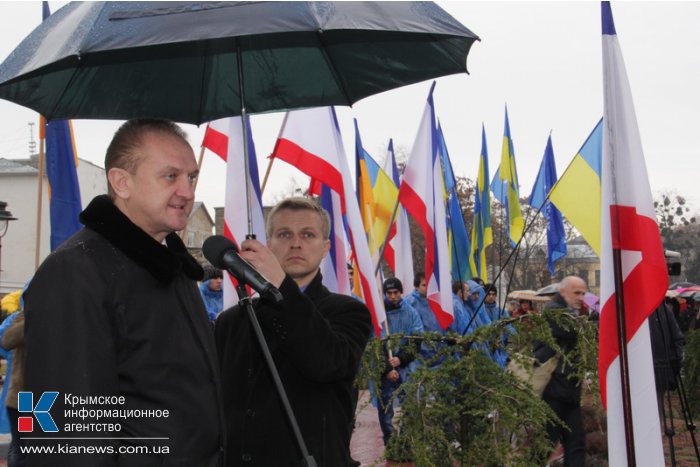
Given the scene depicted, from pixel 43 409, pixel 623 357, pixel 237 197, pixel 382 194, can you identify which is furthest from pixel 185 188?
pixel 382 194

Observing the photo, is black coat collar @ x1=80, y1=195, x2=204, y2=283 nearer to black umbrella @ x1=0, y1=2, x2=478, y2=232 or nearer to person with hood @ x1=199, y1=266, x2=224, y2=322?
black umbrella @ x1=0, y1=2, x2=478, y2=232

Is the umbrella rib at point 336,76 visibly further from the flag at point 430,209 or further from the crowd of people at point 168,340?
the flag at point 430,209

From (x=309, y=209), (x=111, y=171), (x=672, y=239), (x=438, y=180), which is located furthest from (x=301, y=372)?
(x=672, y=239)

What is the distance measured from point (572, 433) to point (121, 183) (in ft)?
19.5

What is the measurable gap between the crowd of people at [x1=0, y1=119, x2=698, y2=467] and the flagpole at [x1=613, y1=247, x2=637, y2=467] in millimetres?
1644

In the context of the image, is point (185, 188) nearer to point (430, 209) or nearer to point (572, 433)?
point (572, 433)

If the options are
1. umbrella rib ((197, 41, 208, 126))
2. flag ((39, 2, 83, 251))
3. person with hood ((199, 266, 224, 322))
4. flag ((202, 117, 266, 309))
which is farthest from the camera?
person with hood ((199, 266, 224, 322))

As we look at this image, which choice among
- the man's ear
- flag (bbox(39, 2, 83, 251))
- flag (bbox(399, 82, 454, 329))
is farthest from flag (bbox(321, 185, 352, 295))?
the man's ear

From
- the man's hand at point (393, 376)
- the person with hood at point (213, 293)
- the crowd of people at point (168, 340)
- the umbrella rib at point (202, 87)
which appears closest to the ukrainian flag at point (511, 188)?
the man's hand at point (393, 376)

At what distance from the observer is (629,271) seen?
4230 mm

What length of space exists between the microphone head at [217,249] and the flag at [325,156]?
4985 mm

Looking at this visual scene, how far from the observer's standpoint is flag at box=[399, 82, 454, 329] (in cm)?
890

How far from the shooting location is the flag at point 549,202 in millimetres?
13297

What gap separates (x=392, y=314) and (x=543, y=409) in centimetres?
547
